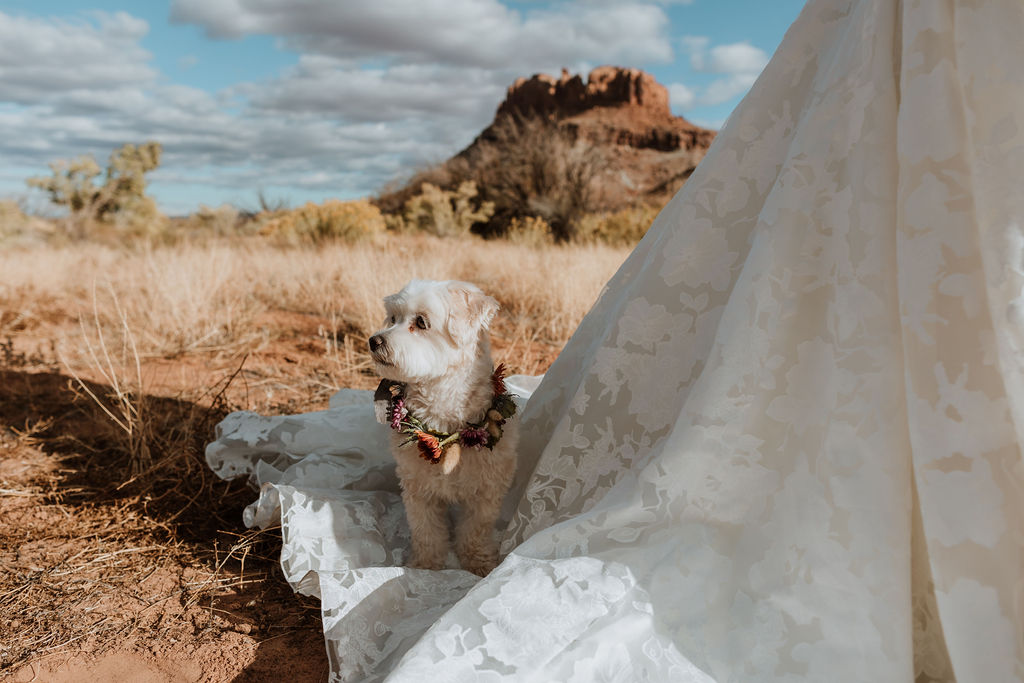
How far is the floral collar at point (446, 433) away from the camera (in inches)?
105

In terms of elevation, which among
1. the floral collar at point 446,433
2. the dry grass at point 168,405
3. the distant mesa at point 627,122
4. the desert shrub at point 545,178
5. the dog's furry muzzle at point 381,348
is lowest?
the dry grass at point 168,405

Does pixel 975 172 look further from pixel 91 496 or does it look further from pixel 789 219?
pixel 91 496

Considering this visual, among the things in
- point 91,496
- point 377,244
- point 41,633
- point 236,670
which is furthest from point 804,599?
point 377,244

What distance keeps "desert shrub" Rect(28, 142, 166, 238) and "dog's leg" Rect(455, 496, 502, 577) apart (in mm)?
20542

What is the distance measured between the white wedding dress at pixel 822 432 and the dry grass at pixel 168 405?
940 mm

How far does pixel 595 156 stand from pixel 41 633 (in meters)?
17.4

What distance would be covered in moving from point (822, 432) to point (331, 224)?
12673 millimetres

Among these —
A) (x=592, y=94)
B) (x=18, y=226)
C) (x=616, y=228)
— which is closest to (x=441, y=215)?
(x=616, y=228)

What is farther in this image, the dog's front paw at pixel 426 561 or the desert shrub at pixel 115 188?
the desert shrub at pixel 115 188

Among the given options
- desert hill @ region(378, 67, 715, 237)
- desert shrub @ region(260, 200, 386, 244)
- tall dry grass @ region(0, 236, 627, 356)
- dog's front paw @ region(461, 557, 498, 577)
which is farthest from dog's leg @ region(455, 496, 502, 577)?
desert hill @ region(378, 67, 715, 237)

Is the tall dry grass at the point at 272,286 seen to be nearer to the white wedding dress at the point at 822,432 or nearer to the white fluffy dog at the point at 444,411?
the white fluffy dog at the point at 444,411

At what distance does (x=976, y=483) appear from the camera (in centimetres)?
189

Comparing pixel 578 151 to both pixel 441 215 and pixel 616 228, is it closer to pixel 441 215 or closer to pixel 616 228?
pixel 616 228

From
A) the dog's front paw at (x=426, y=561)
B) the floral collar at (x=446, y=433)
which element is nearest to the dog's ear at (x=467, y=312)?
the floral collar at (x=446, y=433)
